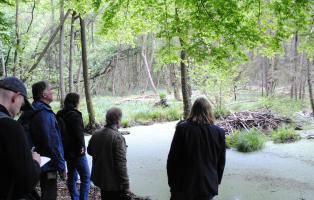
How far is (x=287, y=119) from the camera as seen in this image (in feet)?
49.9

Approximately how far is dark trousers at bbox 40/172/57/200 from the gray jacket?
519 mm

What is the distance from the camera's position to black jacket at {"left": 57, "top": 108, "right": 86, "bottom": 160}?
15.7 feet

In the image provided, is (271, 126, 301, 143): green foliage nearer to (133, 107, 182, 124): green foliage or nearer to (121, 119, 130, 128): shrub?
(121, 119, 130, 128): shrub

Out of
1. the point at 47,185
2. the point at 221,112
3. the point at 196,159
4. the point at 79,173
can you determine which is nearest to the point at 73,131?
the point at 79,173

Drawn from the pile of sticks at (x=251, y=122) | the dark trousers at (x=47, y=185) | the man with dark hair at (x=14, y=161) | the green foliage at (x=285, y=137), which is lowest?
the green foliage at (x=285, y=137)

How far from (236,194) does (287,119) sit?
8836 millimetres

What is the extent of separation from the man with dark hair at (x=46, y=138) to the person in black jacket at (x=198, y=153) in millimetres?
1250

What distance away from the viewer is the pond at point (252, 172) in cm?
726

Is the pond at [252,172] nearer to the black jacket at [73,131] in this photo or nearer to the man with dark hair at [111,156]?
the black jacket at [73,131]

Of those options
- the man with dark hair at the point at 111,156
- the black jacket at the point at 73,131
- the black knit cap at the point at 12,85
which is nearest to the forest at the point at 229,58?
the black jacket at the point at 73,131

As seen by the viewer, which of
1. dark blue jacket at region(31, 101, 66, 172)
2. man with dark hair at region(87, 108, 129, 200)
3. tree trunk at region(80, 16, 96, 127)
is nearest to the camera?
dark blue jacket at region(31, 101, 66, 172)

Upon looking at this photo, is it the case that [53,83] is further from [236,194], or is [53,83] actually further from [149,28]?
[236,194]

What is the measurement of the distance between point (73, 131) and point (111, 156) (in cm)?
75

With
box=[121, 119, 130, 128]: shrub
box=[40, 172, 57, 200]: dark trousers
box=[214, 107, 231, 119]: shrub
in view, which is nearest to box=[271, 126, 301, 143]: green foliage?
box=[214, 107, 231, 119]: shrub
